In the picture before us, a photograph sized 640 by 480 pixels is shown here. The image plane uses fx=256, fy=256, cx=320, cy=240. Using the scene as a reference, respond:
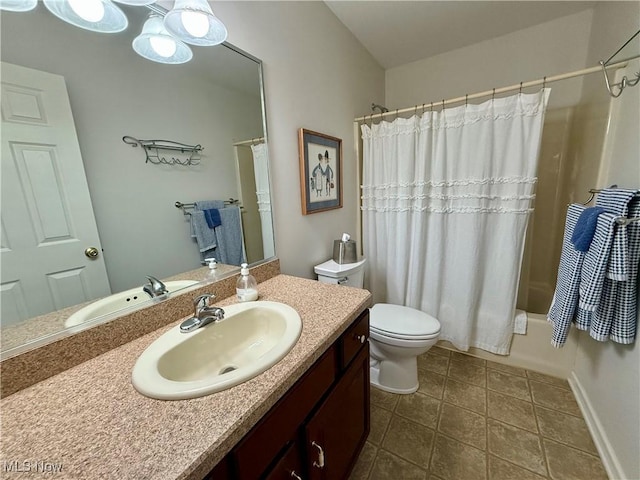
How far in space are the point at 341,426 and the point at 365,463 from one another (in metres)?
0.50

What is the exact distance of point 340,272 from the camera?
1.59 metres

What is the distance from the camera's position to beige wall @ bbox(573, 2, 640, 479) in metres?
1.03

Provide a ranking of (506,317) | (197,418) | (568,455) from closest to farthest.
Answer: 1. (197,418)
2. (568,455)
3. (506,317)

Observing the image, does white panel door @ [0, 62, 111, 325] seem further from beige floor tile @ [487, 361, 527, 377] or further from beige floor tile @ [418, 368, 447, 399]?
beige floor tile @ [487, 361, 527, 377]

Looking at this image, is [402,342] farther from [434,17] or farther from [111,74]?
[434,17]

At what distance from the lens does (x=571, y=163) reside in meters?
1.95

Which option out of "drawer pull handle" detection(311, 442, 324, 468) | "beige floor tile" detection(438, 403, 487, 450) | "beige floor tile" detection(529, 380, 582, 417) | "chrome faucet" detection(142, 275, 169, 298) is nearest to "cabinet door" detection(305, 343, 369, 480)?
"drawer pull handle" detection(311, 442, 324, 468)

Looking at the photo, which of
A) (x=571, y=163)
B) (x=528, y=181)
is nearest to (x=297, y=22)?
(x=528, y=181)

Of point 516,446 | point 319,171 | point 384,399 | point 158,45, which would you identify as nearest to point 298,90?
point 319,171

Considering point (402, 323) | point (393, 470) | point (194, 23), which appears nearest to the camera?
point (194, 23)

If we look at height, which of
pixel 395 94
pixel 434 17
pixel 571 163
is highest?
pixel 434 17

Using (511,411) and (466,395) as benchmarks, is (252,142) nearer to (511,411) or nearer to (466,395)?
(466,395)

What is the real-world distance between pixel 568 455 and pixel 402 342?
2.80ft

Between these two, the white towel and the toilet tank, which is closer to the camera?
the toilet tank
